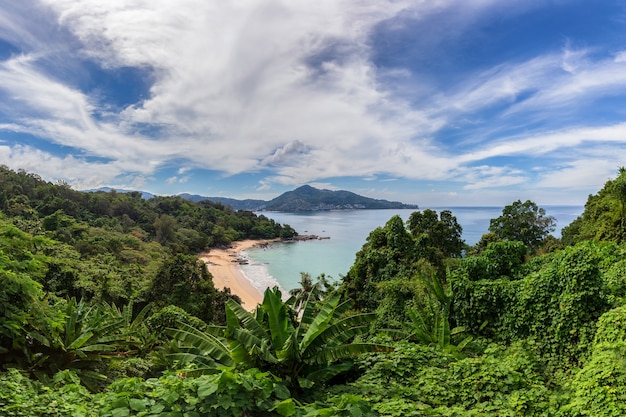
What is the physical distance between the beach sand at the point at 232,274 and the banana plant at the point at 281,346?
744 inches

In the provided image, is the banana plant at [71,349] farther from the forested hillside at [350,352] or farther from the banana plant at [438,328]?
the banana plant at [438,328]

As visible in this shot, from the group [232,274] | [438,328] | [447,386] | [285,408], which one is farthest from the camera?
[232,274]

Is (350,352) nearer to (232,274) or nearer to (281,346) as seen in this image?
(281,346)

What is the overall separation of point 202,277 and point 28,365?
16716mm

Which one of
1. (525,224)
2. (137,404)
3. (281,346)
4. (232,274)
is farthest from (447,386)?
(232,274)

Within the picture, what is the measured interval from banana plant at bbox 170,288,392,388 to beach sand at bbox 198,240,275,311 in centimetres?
1891

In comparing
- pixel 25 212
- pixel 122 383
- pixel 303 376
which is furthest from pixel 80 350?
pixel 25 212

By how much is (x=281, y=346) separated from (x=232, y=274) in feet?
134

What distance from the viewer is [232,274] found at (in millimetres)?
43719

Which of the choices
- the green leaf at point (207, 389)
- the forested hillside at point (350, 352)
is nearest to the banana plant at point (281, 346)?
the forested hillside at point (350, 352)

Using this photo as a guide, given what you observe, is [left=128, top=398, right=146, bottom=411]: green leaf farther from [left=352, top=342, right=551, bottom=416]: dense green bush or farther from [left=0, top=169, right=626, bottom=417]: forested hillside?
[left=352, top=342, right=551, bottom=416]: dense green bush

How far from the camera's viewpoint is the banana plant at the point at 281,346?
446cm

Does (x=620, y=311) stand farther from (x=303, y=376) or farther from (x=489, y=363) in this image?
(x=303, y=376)

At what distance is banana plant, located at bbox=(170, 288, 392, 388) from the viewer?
14.6ft
